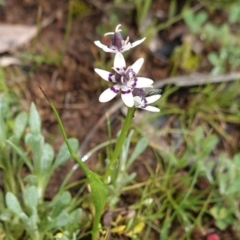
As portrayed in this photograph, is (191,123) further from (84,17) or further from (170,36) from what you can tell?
(84,17)

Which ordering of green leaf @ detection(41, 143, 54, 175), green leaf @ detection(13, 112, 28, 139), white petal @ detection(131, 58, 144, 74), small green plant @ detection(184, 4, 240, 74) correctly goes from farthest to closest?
1. small green plant @ detection(184, 4, 240, 74)
2. green leaf @ detection(13, 112, 28, 139)
3. green leaf @ detection(41, 143, 54, 175)
4. white petal @ detection(131, 58, 144, 74)

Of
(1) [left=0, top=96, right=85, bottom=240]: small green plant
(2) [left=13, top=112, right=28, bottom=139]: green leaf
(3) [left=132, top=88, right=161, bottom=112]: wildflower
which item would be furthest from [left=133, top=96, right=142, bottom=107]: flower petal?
(2) [left=13, top=112, right=28, bottom=139]: green leaf

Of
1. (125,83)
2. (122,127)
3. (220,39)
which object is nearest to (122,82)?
(125,83)

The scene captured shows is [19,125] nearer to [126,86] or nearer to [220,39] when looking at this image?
[126,86]

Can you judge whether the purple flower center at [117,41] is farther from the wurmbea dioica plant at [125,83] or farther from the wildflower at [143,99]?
the wildflower at [143,99]

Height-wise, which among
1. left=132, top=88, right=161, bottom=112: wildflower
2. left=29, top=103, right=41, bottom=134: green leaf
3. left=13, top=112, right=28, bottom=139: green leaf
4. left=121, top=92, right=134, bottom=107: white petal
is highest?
left=121, top=92, right=134, bottom=107: white petal

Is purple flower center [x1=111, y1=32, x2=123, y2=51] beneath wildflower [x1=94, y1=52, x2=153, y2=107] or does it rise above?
above

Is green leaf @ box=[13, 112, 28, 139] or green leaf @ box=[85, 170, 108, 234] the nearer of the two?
green leaf @ box=[85, 170, 108, 234]

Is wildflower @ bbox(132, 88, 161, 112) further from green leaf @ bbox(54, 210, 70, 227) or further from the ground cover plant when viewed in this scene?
green leaf @ bbox(54, 210, 70, 227)
